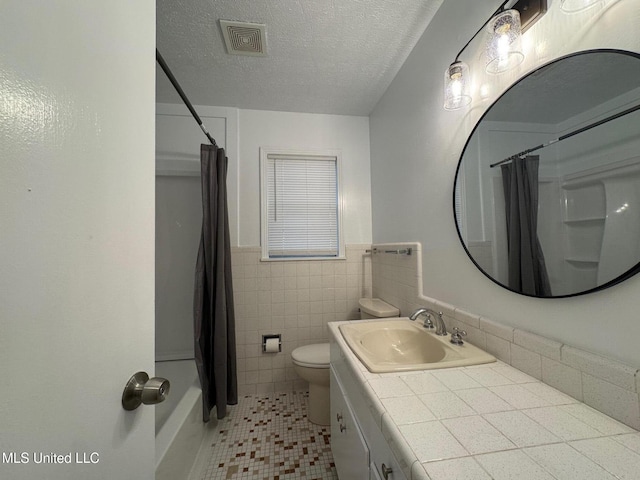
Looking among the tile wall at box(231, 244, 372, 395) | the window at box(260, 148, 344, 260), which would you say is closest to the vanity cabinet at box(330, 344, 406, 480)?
the tile wall at box(231, 244, 372, 395)

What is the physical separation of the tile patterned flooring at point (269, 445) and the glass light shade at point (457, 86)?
6.18 feet

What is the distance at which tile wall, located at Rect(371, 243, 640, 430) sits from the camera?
0.56 meters

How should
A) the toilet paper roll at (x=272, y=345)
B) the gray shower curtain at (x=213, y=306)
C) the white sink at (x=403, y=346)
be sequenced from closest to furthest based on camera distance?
the white sink at (x=403, y=346)
the gray shower curtain at (x=213, y=306)
the toilet paper roll at (x=272, y=345)

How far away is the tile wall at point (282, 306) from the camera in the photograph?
2.00m

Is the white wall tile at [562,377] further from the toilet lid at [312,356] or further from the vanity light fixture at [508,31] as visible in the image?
the toilet lid at [312,356]

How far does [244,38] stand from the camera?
1375 millimetres

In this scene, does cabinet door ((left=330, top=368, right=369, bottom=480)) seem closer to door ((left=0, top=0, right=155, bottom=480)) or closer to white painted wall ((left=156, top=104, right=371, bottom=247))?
door ((left=0, top=0, right=155, bottom=480))

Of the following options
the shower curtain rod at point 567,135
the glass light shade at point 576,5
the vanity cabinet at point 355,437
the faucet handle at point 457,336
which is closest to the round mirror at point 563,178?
the shower curtain rod at point 567,135

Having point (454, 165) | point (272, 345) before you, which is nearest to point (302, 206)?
point (272, 345)

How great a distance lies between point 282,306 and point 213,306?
24.1 inches

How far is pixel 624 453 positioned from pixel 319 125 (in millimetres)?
2283

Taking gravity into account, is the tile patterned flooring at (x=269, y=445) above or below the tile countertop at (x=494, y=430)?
below

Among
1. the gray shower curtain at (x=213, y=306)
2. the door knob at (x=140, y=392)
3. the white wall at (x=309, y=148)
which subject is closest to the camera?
the door knob at (x=140, y=392)

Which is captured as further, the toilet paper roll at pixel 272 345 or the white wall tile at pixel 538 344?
the toilet paper roll at pixel 272 345
